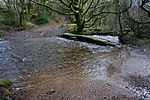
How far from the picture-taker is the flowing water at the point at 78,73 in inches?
251

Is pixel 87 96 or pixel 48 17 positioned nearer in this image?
pixel 87 96

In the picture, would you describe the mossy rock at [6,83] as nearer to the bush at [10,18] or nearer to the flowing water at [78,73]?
the flowing water at [78,73]

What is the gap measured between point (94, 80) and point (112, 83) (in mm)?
568

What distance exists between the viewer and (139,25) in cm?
1405

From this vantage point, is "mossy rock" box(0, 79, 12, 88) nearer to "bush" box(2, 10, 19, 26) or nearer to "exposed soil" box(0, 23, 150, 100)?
"exposed soil" box(0, 23, 150, 100)

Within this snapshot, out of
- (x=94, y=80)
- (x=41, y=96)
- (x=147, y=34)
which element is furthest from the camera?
(x=147, y=34)

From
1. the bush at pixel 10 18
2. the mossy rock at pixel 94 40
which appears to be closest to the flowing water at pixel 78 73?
the mossy rock at pixel 94 40

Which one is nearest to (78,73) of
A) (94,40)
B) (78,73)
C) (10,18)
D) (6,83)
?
(78,73)

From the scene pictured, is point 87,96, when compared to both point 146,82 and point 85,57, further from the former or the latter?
point 85,57

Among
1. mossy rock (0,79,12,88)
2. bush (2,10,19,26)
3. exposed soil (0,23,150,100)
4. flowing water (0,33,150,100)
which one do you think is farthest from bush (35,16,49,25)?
mossy rock (0,79,12,88)

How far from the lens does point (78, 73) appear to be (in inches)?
316

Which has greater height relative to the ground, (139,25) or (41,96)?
(139,25)

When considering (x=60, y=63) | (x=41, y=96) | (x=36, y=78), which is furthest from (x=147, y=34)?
(x=41, y=96)

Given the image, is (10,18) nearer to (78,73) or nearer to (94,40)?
(94,40)
